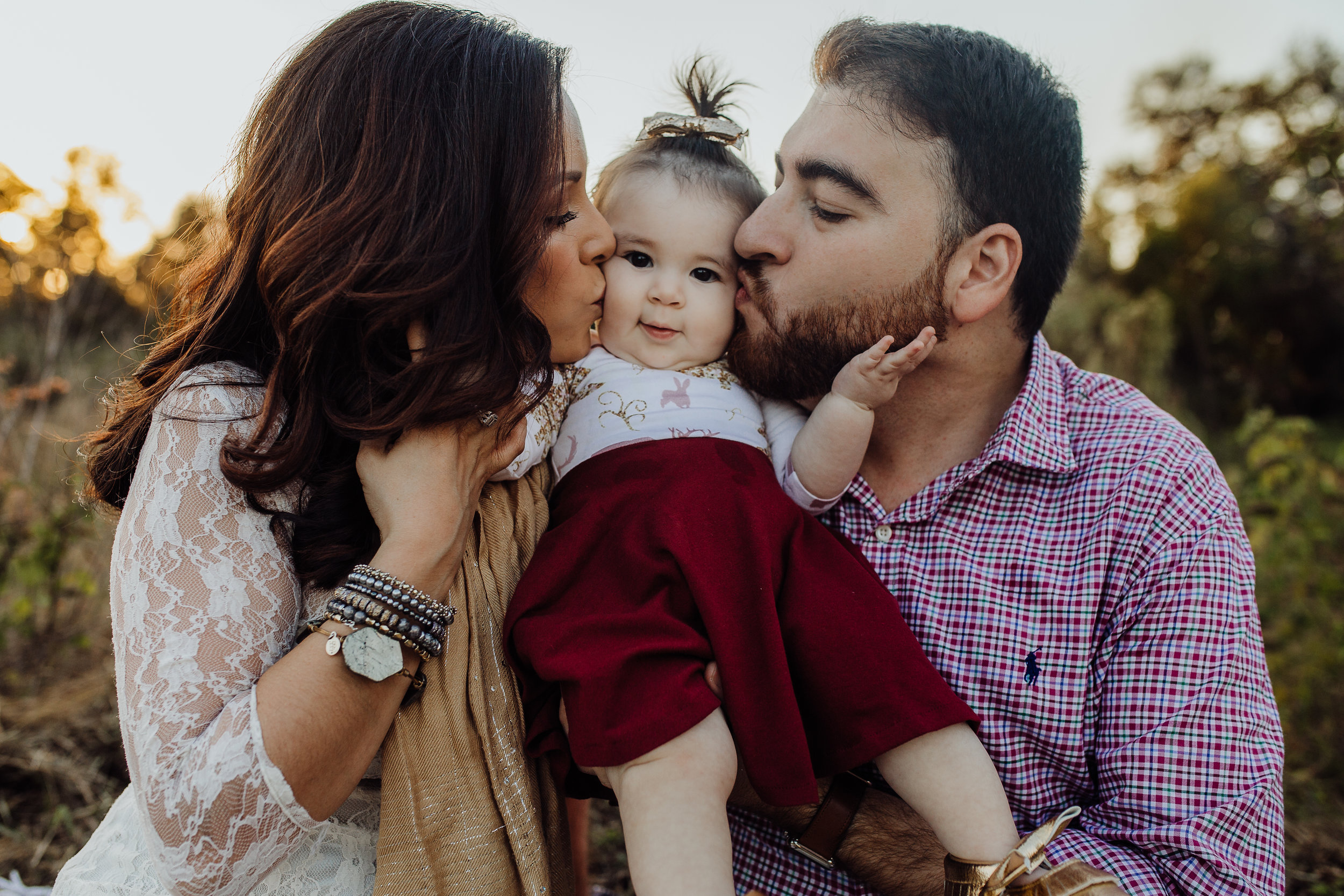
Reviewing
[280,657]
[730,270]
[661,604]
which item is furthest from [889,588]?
[280,657]

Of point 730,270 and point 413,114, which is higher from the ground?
point 413,114

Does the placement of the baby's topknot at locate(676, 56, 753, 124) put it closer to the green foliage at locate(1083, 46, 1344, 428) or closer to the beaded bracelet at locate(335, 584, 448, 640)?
the beaded bracelet at locate(335, 584, 448, 640)

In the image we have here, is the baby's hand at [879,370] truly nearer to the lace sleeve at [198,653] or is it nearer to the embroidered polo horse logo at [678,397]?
the embroidered polo horse logo at [678,397]

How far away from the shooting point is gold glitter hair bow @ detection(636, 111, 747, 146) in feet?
8.04

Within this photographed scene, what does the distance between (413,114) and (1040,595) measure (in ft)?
5.76

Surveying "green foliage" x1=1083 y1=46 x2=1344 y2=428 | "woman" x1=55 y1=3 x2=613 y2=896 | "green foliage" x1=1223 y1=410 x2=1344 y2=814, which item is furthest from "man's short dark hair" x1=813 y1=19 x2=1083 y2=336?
"green foliage" x1=1083 y1=46 x2=1344 y2=428

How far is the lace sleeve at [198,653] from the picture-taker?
138cm

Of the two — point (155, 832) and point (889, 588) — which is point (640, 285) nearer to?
point (889, 588)

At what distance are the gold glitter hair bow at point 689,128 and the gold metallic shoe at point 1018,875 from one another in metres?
1.91

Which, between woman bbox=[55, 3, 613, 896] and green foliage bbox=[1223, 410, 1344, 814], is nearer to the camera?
woman bbox=[55, 3, 613, 896]

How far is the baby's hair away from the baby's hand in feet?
2.02

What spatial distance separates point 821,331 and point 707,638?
97 cm

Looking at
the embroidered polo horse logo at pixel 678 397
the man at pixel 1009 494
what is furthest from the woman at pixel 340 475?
the man at pixel 1009 494

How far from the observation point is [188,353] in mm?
1681
